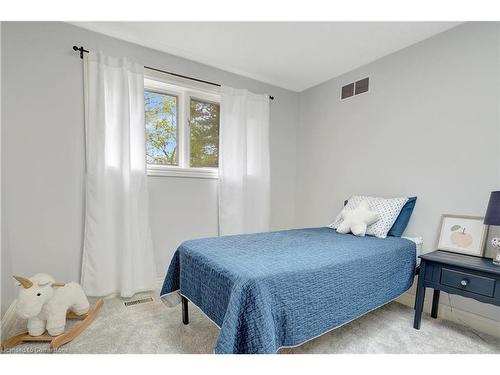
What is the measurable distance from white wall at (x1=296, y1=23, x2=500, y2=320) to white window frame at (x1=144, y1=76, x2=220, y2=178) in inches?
58.6

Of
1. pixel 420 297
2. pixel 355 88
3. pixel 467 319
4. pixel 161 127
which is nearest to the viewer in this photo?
pixel 420 297

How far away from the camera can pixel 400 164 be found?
7.91 feet

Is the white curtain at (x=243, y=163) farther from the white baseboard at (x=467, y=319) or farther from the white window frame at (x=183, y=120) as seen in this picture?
the white baseboard at (x=467, y=319)

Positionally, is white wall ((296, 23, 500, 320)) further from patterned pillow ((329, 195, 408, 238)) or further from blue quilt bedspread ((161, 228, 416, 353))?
blue quilt bedspread ((161, 228, 416, 353))

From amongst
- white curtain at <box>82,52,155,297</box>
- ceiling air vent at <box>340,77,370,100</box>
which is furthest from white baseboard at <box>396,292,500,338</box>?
white curtain at <box>82,52,155,297</box>

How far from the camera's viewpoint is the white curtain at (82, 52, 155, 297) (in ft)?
7.06

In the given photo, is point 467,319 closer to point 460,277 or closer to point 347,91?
point 460,277

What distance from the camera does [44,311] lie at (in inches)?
63.1

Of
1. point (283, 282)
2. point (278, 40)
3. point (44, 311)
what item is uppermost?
point (278, 40)

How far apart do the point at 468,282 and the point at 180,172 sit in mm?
2475

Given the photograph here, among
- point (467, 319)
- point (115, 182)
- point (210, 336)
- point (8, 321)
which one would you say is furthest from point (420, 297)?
point (8, 321)
